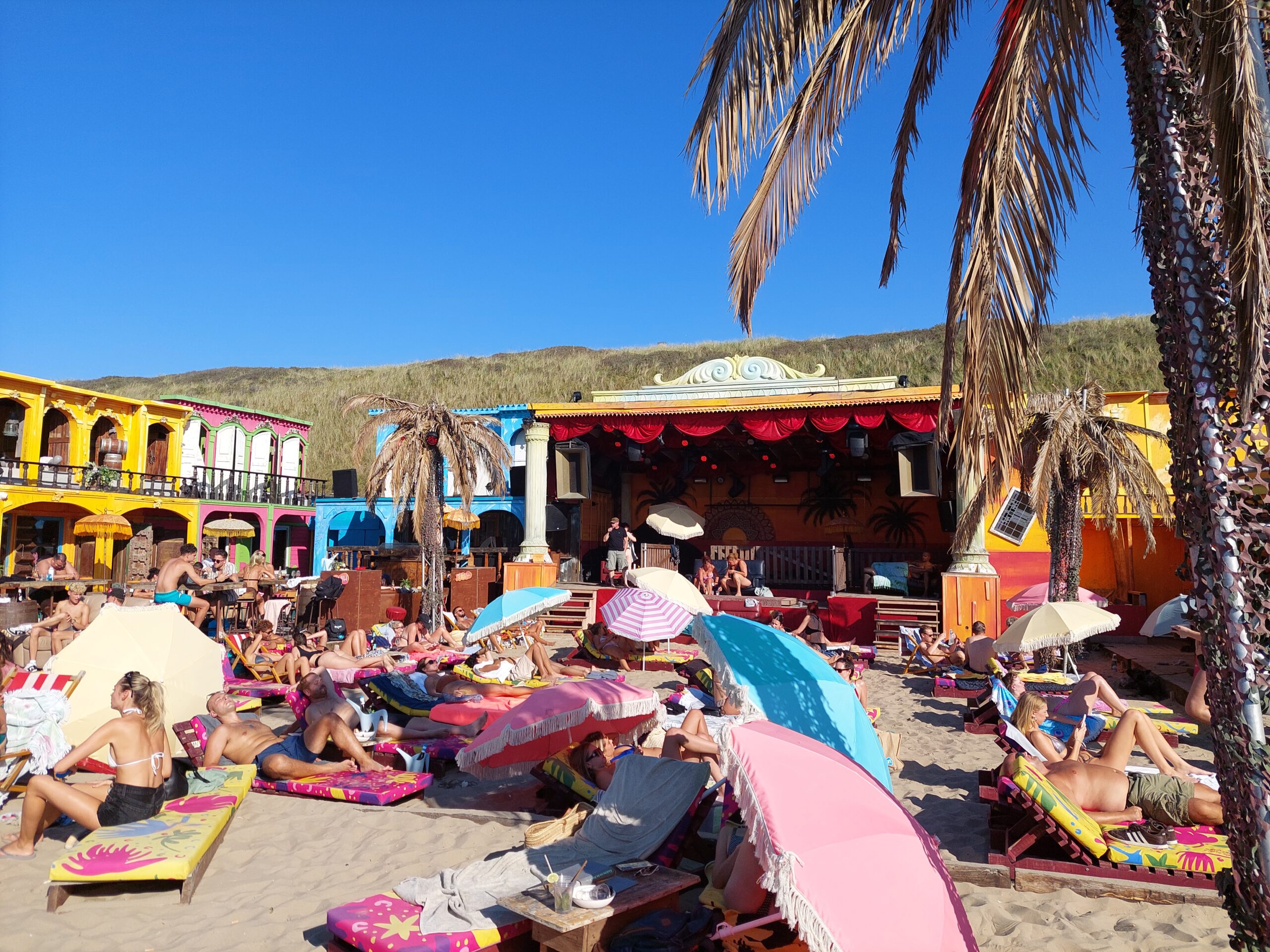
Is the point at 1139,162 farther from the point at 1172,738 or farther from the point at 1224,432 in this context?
the point at 1172,738

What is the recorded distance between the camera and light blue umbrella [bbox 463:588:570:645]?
391 inches

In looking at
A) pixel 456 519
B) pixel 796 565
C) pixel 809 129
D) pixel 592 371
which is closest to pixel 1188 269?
pixel 809 129

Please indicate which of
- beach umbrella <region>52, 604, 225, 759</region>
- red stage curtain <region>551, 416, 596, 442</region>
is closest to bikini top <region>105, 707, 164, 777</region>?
beach umbrella <region>52, 604, 225, 759</region>

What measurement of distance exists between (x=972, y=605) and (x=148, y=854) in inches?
518

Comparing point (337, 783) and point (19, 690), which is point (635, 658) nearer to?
point (337, 783)

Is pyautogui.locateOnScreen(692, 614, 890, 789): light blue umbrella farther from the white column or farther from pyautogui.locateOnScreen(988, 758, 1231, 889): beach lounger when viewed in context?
the white column

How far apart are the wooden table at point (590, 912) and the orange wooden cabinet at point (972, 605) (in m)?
11.7

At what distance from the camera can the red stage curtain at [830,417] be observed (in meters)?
15.4

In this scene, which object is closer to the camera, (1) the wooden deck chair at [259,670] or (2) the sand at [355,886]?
(2) the sand at [355,886]

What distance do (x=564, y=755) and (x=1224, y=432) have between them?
4495mm

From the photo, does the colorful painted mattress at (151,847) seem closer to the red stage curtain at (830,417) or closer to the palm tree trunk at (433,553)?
the palm tree trunk at (433,553)

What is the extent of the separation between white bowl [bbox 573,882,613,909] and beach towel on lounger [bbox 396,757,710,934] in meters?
0.37

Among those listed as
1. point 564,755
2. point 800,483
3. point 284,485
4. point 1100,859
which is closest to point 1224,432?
point 1100,859

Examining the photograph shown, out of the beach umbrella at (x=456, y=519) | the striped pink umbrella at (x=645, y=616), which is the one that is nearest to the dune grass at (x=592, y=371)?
the beach umbrella at (x=456, y=519)
